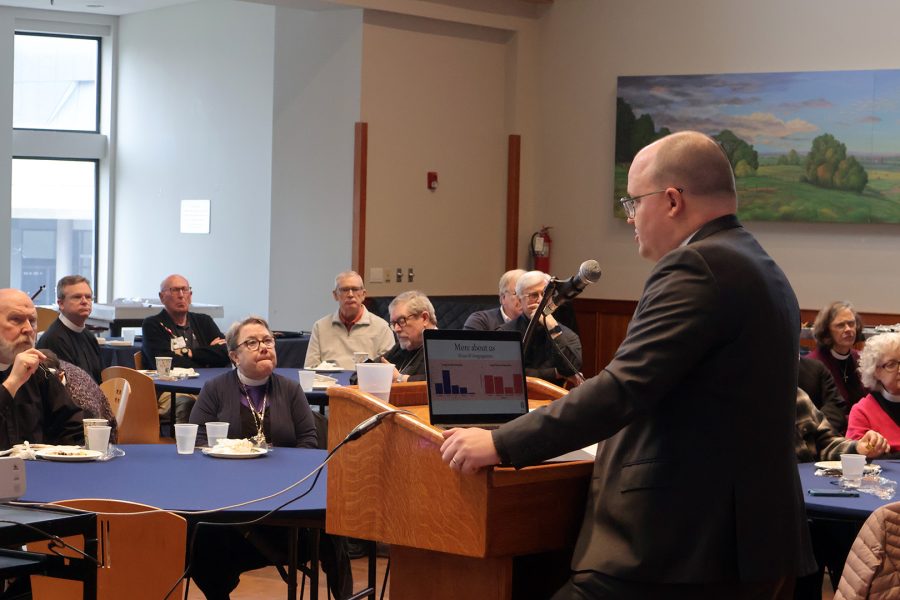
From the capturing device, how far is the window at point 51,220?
46.5 feet

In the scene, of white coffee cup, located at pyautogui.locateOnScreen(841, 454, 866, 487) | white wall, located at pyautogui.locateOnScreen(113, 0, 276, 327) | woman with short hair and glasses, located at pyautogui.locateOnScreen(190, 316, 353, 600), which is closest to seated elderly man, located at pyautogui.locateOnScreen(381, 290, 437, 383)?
woman with short hair and glasses, located at pyautogui.locateOnScreen(190, 316, 353, 600)

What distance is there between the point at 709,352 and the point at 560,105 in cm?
924

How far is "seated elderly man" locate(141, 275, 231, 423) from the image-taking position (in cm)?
810

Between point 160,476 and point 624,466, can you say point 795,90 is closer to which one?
point 160,476

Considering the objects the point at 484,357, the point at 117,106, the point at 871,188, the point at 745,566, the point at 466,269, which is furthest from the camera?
the point at 117,106

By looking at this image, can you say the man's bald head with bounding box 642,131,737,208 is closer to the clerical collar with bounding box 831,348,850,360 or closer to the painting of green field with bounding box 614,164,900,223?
the clerical collar with bounding box 831,348,850,360

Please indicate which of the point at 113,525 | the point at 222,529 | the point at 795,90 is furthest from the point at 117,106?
the point at 113,525

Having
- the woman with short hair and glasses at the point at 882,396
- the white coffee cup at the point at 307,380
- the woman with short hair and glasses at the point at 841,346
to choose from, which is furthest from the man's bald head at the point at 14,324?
the woman with short hair and glasses at the point at 841,346

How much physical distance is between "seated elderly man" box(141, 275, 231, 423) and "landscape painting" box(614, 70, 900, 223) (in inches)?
170

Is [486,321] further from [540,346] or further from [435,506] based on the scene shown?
[435,506]

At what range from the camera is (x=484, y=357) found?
254cm

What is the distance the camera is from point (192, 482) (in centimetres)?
389

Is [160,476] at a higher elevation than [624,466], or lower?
lower

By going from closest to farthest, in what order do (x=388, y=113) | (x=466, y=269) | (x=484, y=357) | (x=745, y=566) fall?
(x=745, y=566) < (x=484, y=357) < (x=388, y=113) < (x=466, y=269)
